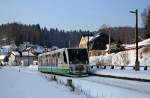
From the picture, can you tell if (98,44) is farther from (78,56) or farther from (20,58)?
(78,56)

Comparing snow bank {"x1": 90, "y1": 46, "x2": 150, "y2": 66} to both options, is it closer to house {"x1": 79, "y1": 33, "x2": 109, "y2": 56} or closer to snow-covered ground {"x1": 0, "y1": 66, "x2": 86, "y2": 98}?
snow-covered ground {"x1": 0, "y1": 66, "x2": 86, "y2": 98}

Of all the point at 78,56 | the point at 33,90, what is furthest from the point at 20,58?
the point at 33,90

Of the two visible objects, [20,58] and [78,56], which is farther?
[20,58]

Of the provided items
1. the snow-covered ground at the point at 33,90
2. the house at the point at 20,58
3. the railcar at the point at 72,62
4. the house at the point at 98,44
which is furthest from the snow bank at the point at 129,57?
the house at the point at 20,58

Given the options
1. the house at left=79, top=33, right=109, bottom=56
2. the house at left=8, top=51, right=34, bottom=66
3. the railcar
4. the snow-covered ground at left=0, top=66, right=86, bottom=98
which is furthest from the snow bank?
the house at left=8, top=51, right=34, bottom=66

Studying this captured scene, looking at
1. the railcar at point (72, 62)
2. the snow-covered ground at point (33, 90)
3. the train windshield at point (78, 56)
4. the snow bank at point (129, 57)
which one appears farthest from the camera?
the snow bank at point (129, 57)

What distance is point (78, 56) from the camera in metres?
38.1

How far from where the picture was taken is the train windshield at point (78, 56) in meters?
37.6

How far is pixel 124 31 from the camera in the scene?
18225 cm

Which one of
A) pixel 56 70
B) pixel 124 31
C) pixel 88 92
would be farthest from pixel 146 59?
pixel 124 31

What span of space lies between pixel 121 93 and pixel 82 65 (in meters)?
21.1

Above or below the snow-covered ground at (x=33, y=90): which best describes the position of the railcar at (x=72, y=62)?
above

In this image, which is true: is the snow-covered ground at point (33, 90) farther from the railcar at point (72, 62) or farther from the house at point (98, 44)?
the house at point (98, 44)

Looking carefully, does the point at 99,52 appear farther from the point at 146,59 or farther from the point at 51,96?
the point at 51,96
